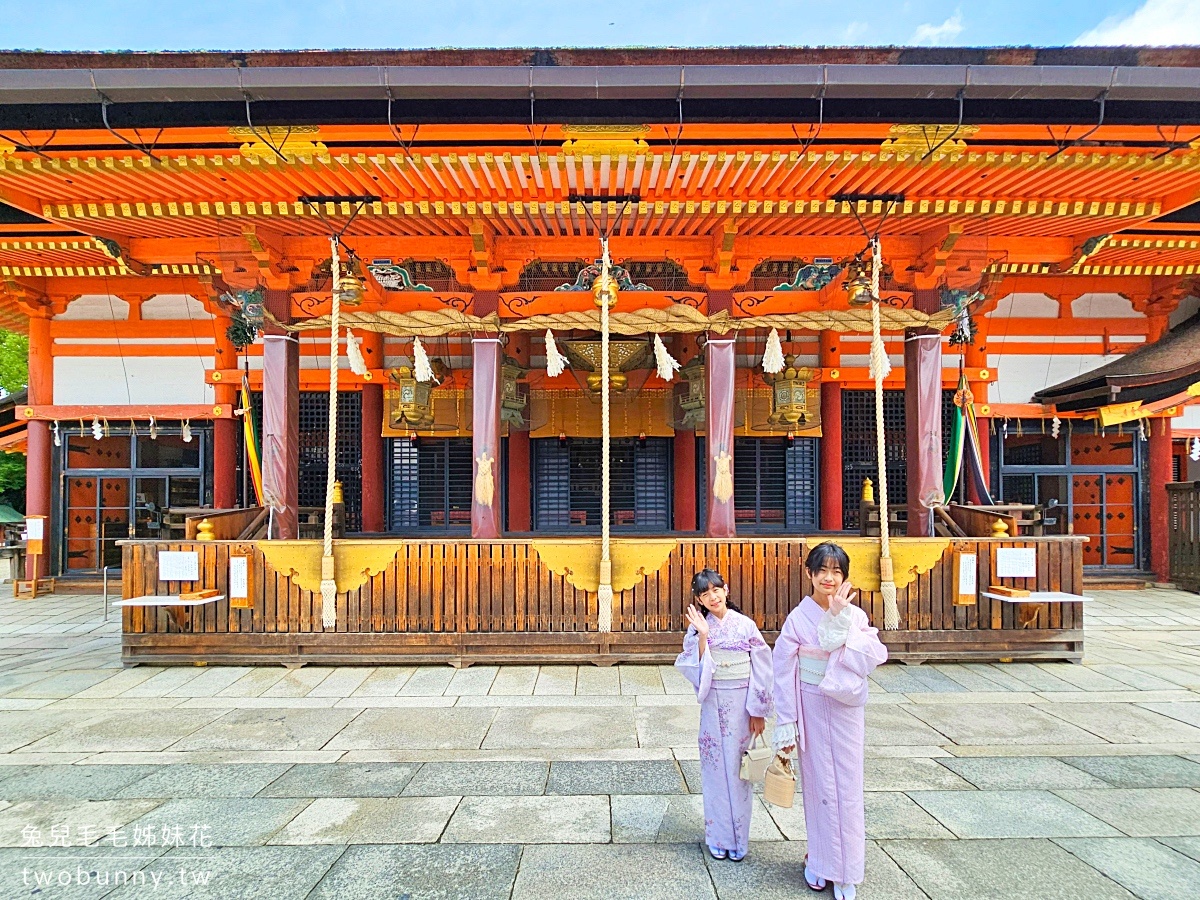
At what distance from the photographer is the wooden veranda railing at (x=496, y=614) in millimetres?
6559

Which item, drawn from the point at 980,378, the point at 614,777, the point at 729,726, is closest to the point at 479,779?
the point at 614,777

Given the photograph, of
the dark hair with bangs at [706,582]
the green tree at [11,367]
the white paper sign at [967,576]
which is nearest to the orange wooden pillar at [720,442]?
the white paper sign at [967,576]

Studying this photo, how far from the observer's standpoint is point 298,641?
21.4 ft

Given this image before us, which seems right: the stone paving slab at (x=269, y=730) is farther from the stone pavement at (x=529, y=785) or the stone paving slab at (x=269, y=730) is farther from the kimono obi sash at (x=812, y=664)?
the kimono obi sash at (x=812, y=664)

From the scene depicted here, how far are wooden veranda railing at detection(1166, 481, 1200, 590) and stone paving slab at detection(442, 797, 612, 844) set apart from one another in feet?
39.3

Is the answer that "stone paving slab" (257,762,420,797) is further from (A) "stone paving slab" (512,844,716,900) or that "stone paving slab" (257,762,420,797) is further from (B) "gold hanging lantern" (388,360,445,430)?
(B) "gold hanging lantern" (388,360,445,430)

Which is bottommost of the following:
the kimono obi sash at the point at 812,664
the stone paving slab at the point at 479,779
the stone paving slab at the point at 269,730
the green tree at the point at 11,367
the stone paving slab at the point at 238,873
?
the stone paving slab at the point at 269,730

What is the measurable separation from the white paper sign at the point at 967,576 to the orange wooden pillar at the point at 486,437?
17.7ft

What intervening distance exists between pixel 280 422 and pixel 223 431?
13.2 ft

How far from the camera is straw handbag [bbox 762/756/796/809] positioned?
2764mm

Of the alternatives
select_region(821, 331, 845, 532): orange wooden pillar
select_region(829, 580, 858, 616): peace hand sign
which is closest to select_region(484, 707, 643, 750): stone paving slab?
select_region(829, 580, 858, 616): peace hand sign

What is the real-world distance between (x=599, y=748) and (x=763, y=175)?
5.67 metres

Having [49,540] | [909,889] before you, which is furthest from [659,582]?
[49,540]

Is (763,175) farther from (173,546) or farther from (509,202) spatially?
(173,546)
